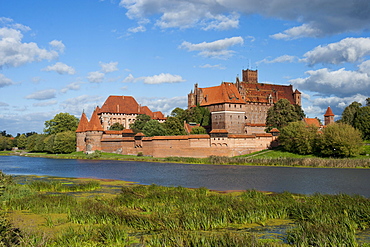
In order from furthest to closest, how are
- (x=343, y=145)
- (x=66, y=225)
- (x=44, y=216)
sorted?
1. (x=343, y=145)
2. (x=44, y=216)
3. (x=66, y=225)

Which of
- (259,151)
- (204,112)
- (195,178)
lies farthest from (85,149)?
(195,178)

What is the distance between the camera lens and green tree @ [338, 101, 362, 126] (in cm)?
4912

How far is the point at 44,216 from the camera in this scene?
1161 centimetres

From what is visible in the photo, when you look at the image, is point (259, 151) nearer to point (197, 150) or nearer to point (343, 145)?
point (197, 150)

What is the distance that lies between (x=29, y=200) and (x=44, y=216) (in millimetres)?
2067

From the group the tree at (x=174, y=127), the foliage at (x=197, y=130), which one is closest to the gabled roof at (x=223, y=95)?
the foliage at (x=197, y=130)

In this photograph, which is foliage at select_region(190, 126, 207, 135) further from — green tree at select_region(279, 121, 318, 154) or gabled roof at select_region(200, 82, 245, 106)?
green tree at select_region(279, 121, 318, 154)

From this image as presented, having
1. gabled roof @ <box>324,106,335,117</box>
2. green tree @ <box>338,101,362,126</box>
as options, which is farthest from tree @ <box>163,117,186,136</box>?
gabled roof @ <box>324,106,335,117</box>

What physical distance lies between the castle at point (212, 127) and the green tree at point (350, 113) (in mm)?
9862

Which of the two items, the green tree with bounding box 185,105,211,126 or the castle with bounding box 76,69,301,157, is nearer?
the castle with bounding box 76,69,301,157

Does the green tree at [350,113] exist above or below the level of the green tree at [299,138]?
above

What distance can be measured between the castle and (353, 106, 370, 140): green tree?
30.5 feet

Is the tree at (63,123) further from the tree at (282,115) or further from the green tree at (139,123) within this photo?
the tree at (282,115)

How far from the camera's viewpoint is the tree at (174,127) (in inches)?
1829
